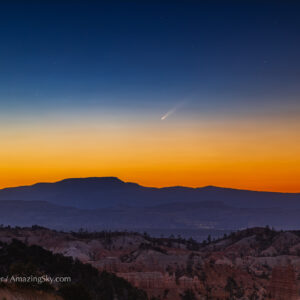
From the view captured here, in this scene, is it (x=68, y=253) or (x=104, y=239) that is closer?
(x=68, y=253)

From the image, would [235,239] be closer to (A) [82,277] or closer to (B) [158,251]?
(B) [158,251]

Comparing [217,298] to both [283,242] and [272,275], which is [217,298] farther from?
[283,242]

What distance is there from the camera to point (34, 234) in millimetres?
130250

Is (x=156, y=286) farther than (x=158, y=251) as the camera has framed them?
No

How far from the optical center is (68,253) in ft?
389

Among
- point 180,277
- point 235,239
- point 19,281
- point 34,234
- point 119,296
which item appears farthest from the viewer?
point 235,239

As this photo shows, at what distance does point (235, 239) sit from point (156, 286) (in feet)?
196

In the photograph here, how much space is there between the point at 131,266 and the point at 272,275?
25071mm

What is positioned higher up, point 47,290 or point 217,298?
point 47,290

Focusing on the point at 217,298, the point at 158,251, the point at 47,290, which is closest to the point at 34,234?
the point at 158,251

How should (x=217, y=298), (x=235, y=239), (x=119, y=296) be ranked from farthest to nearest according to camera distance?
(x=235, y=239)
(x=217, y=298)
(x=119, y=296)

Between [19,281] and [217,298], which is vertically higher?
[19,281]

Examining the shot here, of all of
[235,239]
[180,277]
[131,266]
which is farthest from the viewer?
[235,239]

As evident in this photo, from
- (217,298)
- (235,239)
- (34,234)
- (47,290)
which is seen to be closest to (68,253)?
(34,234)
